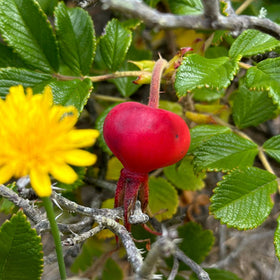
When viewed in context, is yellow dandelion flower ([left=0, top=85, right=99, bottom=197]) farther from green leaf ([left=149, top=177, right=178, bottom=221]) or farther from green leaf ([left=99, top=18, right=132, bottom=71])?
green leaf ([left=149, top=177, right=178, bottom=221])

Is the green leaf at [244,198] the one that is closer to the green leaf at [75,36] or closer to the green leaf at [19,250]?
the green leaf at [19,250]

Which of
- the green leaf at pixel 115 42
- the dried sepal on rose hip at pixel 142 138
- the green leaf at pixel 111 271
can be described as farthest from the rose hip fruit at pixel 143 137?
the green leaf at pixel 111 271

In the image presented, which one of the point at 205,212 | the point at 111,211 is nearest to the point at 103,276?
the point at 205,212

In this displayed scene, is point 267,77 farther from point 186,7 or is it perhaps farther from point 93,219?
point 93,219

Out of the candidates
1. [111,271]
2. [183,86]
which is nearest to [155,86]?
[183,86]

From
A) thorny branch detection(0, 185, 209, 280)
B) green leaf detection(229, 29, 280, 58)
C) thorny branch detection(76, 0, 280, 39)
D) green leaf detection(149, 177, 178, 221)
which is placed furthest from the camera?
green leaf detection(149, 177, 178, 221)

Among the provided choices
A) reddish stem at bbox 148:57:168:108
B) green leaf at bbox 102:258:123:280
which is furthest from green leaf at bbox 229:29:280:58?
green leaf at bbox 102:258:123:280
